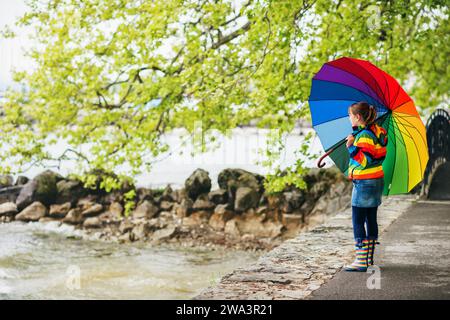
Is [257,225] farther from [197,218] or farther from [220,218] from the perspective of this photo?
[197,218]

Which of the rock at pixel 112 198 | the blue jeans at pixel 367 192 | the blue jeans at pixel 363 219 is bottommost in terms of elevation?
the rock at pixel 112 198

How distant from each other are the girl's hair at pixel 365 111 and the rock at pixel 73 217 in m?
20.7

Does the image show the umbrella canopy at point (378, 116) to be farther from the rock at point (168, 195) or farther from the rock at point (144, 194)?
the rock at point (144, 194)

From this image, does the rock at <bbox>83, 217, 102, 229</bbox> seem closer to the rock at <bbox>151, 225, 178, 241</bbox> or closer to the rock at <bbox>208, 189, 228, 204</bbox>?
the rock at <bbox>151, 225, 178, 241</bbox>

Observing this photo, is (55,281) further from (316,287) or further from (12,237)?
(316,287)

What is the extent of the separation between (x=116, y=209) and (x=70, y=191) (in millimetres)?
2537

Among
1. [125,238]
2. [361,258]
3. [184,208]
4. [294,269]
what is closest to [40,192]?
[125,238]

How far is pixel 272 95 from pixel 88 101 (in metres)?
6.10

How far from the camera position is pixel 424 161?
20.1ft

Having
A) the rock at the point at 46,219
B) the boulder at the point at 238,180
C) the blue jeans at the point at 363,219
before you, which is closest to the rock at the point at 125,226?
the rock at the point at 46,219

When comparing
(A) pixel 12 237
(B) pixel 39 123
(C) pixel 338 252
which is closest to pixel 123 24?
(B) pixel 39 123

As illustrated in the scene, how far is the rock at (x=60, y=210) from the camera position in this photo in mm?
25375

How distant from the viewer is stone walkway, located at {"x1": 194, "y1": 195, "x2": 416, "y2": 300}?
5.39 meters

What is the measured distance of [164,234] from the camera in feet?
73.0
